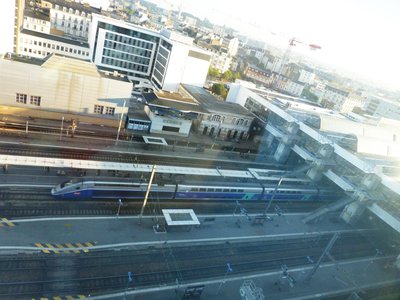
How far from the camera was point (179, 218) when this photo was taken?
33000 millimetres

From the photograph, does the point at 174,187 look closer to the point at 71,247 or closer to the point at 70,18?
the point at 71,247

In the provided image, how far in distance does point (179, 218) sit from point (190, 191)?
19.9 feet

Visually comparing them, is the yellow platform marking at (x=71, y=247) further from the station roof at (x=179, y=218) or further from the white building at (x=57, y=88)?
the white building at (x=57, y=88)

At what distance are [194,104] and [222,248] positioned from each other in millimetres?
33442

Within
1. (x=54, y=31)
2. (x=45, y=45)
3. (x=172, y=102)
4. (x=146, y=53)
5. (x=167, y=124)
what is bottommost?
(x=167, y=124)

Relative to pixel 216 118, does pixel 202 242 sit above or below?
below

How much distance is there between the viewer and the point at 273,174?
157 feet

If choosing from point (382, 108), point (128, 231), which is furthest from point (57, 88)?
point (382, 108)

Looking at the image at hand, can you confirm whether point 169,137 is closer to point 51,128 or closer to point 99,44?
point 51,128

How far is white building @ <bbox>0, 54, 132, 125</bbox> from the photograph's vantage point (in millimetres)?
45041

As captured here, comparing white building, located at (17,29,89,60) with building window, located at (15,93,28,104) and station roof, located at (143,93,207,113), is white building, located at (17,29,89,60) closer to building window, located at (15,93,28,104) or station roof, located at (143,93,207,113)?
station roof, located at (143,93,207,113)

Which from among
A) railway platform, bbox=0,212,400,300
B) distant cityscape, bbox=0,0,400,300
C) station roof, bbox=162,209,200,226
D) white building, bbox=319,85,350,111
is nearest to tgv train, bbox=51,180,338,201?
distant cityscape, bbox=0,0,400,300

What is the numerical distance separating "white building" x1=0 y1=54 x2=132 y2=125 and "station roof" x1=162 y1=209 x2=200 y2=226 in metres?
25.2

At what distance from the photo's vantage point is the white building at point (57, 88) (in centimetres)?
4504
